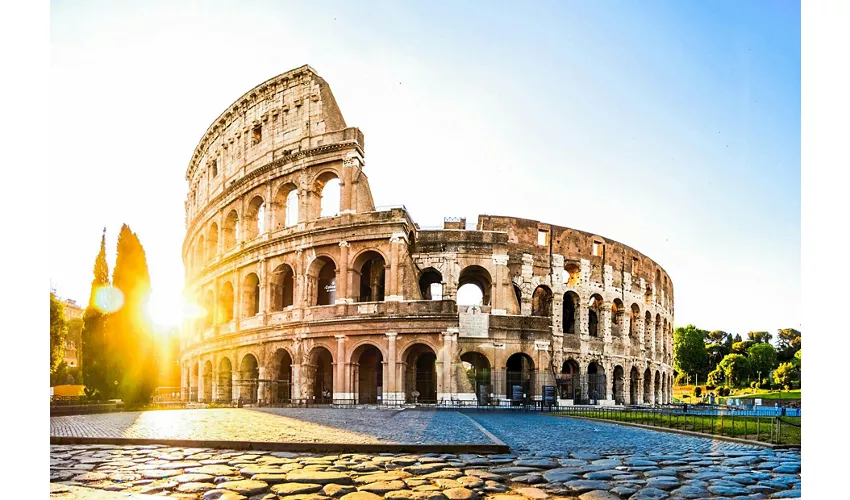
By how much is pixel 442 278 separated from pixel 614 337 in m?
11.1

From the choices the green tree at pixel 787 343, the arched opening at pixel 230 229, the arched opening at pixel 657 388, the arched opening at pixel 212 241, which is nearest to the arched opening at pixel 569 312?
the arched opening at pixel 657 388

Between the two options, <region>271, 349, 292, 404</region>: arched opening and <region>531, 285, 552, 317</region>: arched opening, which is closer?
<region>271, 349, 292, 404</region>: arched opening

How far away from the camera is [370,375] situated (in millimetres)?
25453

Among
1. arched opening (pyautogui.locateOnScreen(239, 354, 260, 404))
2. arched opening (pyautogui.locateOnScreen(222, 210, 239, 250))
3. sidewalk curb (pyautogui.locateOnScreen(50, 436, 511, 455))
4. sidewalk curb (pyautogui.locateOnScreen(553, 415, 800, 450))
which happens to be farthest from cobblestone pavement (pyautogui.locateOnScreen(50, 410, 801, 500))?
arched opening (pyautogui.locateOnScreen(222, 210, 239, 250))

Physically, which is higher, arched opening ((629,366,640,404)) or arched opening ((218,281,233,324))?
Result: arched opening ((218,281,233,324))

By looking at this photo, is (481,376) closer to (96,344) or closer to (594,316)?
(594,316)

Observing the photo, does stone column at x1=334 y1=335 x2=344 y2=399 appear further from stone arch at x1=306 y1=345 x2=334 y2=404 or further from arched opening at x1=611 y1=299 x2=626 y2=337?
arched opening at x1=611 y1=299 x2=626 y2=337

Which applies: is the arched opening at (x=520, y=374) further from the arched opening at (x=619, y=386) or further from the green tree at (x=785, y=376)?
the green tree at (x=785, y=376)

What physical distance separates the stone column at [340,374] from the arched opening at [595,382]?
39.0ft

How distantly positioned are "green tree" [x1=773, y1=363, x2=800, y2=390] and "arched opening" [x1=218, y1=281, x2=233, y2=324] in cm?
2285

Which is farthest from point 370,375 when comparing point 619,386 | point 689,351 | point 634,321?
point 689,351

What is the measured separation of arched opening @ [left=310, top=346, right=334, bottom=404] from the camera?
24328 mm
